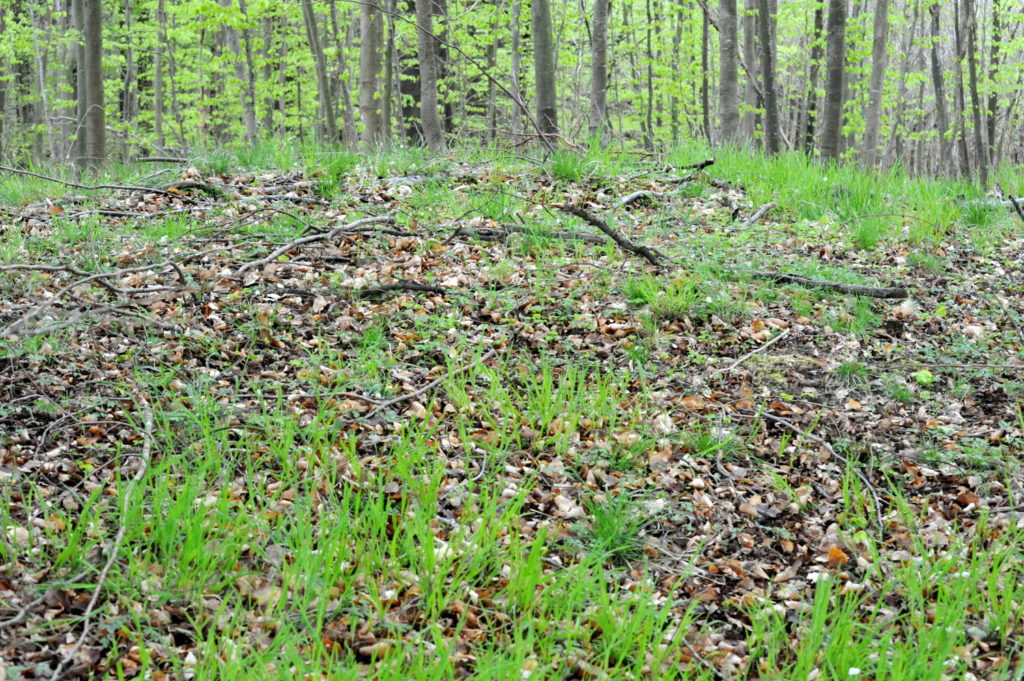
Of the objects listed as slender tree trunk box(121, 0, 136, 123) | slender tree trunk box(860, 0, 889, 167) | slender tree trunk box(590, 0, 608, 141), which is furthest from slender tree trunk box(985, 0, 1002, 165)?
slender tree trunk box(121, 0, 136, 123)

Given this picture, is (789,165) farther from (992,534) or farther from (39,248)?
(39,248)

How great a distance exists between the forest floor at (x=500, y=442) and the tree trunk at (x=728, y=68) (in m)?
3.34

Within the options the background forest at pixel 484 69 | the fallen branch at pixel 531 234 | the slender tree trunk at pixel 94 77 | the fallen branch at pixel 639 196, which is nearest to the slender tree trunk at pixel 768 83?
the background forest at pixel 484 69

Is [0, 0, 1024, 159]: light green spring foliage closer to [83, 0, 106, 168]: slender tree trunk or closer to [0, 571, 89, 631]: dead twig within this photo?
[83, 0, 106, 168]: slender tree trunk

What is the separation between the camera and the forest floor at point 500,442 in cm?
250

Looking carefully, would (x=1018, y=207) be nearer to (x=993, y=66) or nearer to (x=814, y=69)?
(x=993, y=66)

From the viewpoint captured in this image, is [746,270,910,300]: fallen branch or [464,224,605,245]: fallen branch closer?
[746,270,910,300]: fallen branch

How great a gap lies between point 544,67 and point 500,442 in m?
6.27

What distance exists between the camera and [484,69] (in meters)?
7.14

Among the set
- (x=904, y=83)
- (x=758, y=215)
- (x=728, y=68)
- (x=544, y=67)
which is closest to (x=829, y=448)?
(x=758, y=215)

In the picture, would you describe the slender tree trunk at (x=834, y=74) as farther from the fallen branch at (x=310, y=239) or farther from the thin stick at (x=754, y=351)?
the fallen branch at (x=310, y=239)

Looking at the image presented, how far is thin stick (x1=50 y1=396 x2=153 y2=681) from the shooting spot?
2291 millimetres

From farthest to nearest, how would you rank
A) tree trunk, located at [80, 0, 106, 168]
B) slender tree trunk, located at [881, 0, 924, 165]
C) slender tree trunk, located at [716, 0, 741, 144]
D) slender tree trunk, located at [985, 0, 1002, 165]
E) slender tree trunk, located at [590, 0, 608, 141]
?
slender tree trunk, located at [881, 0, 924, 165]
slender tree trunk, located at [985, 0, 1002, 165]
slender tree trunk, located at [590, 0, 608, 141]
slender tree trunk, located at [716, 0, 741, 144]
tree trunk, located at [80, 0, 106, 168]

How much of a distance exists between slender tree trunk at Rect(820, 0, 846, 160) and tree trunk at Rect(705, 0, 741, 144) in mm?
1033
